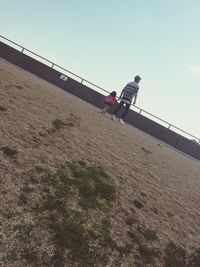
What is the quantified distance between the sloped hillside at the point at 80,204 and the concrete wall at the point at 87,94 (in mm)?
15955

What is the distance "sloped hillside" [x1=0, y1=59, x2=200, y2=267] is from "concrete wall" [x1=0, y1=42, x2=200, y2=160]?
16.0 metres

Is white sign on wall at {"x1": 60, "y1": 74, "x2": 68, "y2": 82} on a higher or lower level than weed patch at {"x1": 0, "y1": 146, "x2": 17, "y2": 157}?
higher

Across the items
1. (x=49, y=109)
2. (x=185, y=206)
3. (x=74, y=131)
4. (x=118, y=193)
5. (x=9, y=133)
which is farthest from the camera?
(x=49, y=109)

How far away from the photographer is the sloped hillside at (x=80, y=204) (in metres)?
4.55

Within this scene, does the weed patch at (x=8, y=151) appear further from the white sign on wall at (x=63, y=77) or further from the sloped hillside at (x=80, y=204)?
the white sign on wall at (x=63, y=77)

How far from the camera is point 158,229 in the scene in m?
6.00

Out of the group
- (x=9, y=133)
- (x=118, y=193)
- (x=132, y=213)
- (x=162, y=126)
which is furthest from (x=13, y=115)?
(x=162, y=126)

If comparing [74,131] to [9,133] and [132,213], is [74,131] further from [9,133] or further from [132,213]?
[132,213]

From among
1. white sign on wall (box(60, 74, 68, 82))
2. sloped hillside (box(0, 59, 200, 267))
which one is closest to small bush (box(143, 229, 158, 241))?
sloped hillside (box(0, 59, 200, 267))

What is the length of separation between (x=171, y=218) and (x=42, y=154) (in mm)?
2687

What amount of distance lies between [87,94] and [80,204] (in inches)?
822

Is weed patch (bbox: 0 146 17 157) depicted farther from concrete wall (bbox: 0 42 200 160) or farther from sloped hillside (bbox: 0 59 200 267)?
concrete wall (bbox: 0 42 200 160)

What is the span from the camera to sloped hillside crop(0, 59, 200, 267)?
455 cm

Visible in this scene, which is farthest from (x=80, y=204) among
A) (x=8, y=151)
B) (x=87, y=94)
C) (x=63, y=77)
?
(x=63, y=77)
